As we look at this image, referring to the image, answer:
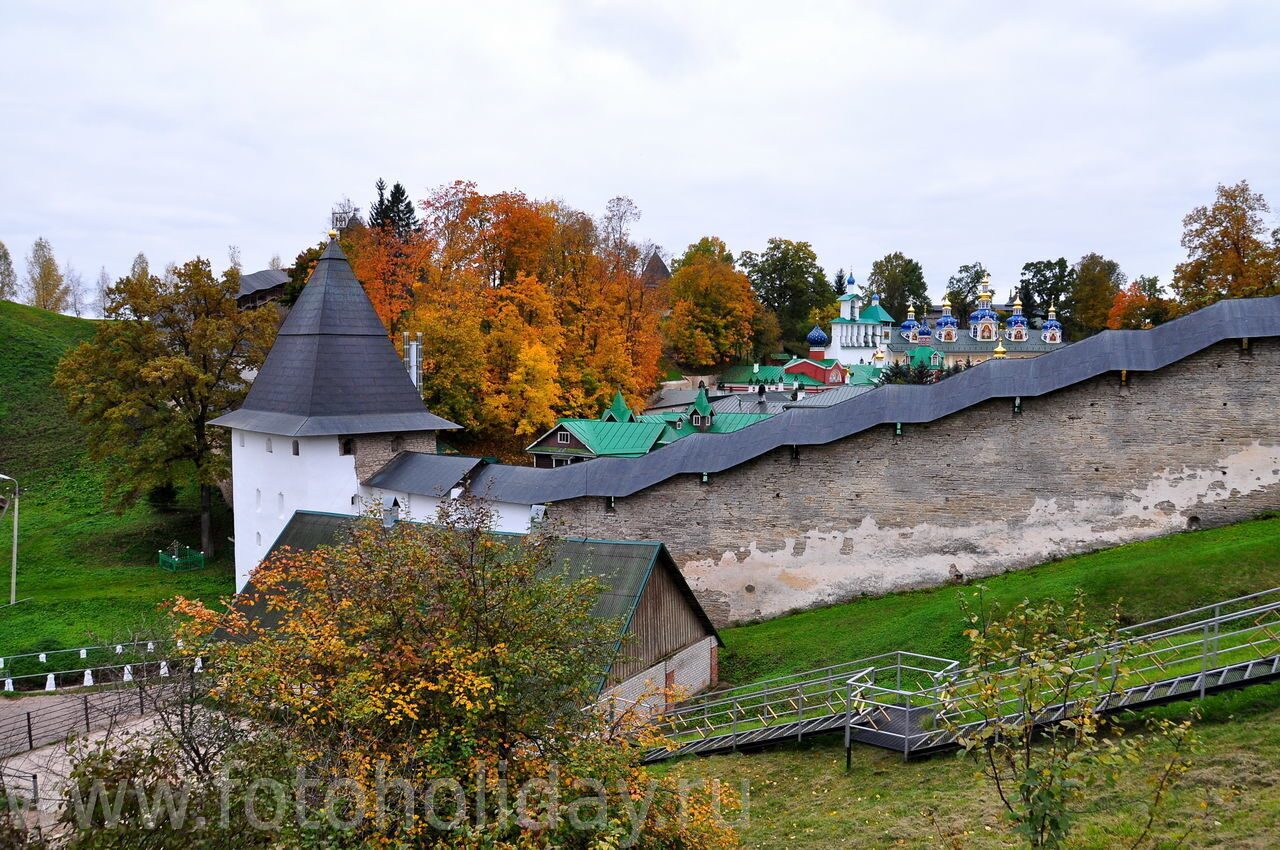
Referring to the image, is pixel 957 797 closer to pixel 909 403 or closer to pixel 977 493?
pixel 977 493

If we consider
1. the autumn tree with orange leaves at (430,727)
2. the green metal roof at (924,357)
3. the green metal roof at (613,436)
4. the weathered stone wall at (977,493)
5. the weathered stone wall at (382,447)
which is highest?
the green metal roof at (924,357)

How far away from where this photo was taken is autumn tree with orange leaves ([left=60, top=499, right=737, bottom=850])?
222 inches

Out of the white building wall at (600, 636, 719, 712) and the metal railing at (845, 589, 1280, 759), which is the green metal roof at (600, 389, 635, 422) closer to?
the white building wall at (600, 636, 719, 712)

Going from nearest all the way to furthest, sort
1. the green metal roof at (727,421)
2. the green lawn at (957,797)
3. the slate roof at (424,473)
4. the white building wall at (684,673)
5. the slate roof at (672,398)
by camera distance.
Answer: the green lawn at (957,797) < the white building wall at (684,673) < the slate roof at (424,473) < the green metal roof at (727,421) < the slate roof at (672,398)

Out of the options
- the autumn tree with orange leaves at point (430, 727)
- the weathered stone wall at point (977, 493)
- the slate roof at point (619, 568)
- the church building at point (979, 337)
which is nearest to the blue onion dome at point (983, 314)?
the church building at point (979, 337)

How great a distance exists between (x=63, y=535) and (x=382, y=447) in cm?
1443

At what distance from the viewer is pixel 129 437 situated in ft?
79.8

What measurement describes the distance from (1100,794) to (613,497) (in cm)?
1173

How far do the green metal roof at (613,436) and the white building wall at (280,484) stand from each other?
9607 millimetres

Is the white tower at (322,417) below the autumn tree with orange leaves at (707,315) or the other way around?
below

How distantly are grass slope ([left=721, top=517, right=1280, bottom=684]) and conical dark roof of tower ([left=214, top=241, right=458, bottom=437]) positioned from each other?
9253 millimetres

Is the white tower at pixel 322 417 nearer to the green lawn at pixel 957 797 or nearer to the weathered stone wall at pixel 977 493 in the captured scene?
the weathered stone wall at pixel 977 493

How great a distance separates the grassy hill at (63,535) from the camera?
19812 mm
